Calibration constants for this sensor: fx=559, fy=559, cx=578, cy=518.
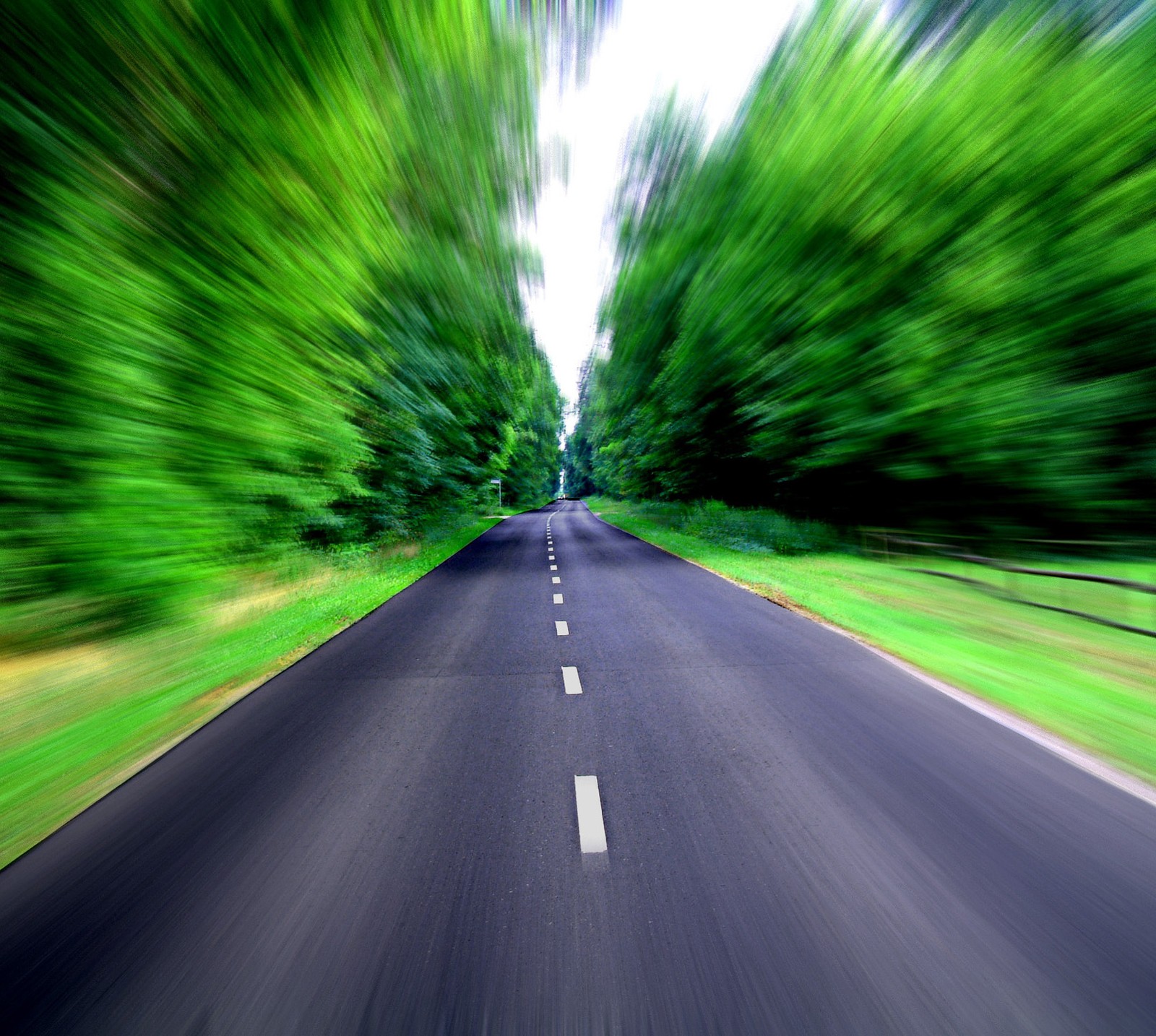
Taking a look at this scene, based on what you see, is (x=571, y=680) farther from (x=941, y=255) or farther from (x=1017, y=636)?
(x=941, y=255)

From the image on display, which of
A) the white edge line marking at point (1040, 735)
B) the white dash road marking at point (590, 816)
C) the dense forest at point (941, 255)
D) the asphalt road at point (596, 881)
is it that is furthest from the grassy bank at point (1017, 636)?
the white dash road marking at point (590, 816)

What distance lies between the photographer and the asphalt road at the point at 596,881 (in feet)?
7.05

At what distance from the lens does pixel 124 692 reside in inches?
218

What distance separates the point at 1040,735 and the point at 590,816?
3682 mm

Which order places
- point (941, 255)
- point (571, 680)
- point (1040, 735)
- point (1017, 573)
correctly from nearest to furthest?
point (1040, 735)
point (571, 680)
point (1017, 573)
point (941, 255)

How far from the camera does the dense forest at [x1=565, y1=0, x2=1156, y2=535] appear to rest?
8094 millimetres

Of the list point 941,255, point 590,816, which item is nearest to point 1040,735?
point 590,816

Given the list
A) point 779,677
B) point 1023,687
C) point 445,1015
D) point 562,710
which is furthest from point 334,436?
point 1023,687

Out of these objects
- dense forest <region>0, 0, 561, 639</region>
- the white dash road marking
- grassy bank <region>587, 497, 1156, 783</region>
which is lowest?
grassy bank <region>587, 497, 1156, 783</region>

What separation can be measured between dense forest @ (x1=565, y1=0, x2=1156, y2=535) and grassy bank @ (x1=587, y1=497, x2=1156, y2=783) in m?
1.80

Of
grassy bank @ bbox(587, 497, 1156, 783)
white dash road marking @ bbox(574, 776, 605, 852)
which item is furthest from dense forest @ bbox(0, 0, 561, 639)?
grassy bank @ bbox(587, 497, 1156, 783)

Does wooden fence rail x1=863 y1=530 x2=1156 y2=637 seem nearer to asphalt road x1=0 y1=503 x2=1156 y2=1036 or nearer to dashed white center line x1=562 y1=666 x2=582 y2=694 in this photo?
asphalt road x1=0 y1=503 x2=1156 y2=1036

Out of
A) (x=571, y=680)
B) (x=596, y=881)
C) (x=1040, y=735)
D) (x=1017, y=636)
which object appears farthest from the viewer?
(x=1017, y=636)

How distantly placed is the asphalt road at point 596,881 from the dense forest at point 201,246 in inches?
84.4
